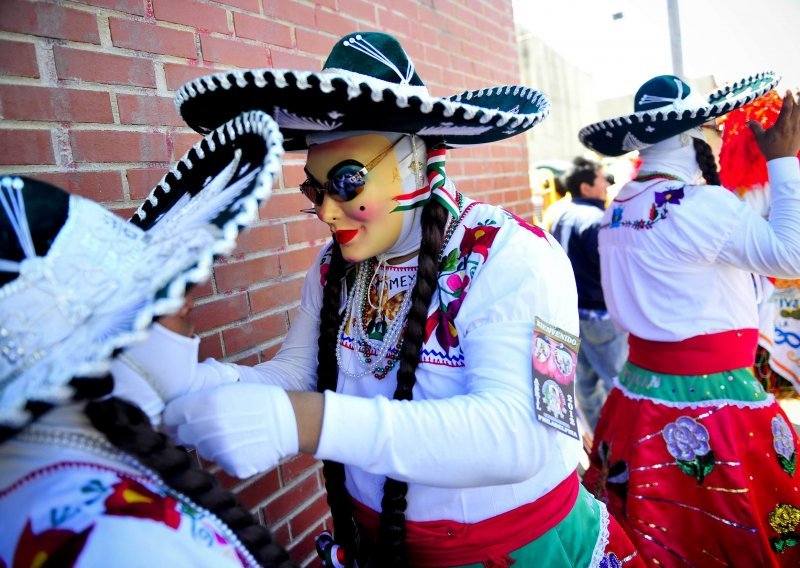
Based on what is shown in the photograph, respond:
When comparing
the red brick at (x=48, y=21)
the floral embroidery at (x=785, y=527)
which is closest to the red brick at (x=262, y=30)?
the red brick at (x=48, y=21)

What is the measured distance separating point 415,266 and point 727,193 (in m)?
1.64

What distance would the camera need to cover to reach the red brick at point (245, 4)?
1995mm

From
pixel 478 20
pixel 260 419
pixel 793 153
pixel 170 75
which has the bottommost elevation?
pixel 260 419

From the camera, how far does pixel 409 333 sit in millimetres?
1390

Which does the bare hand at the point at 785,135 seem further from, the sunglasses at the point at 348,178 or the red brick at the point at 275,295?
the red brick at the point at 275,295

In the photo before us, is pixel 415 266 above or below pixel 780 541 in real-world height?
above

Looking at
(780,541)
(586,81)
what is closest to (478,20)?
(780,541)

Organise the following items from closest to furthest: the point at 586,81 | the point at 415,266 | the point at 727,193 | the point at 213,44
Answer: the point at 415,266 → the point at 213,44 → the point at 727,193 → the point at 586,81

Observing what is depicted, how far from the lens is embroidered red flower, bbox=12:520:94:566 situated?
2.28 feet

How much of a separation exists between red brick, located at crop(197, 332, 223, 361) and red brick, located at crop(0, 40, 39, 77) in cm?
93

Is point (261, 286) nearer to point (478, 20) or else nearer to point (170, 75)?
point (170, 75)

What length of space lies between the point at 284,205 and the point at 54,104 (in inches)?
36.4

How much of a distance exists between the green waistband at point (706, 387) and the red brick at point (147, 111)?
239 centimetres

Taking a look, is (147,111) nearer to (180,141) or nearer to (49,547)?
(180,141)
